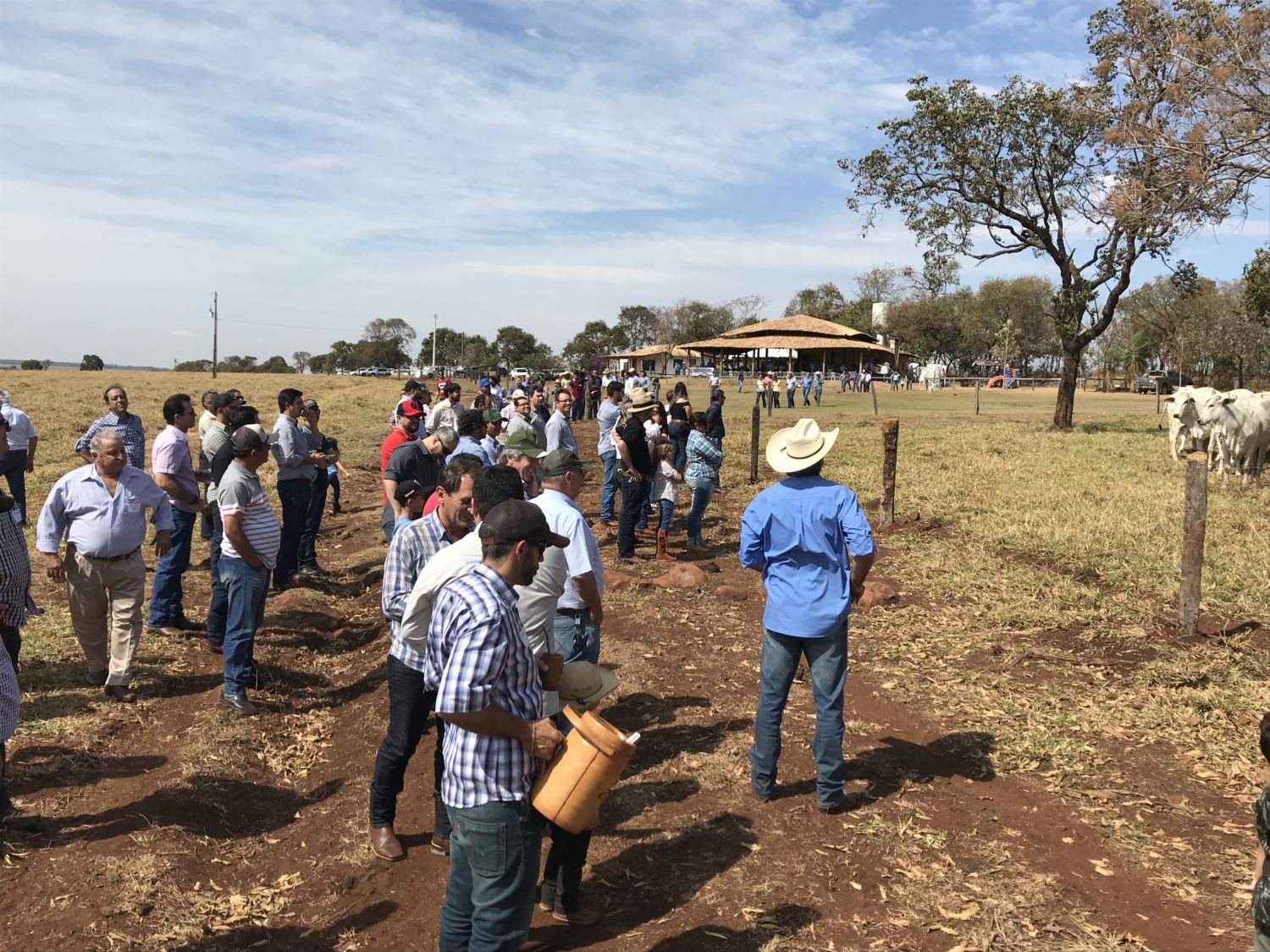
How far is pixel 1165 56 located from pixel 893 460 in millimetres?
8042

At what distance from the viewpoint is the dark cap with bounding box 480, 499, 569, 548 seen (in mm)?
2854

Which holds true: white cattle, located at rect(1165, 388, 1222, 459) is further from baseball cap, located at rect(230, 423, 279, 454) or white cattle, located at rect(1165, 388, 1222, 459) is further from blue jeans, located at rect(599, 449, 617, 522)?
baseball cap, located at rect(230, 423, 279, 454)

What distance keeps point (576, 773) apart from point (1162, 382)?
5340 centimetres

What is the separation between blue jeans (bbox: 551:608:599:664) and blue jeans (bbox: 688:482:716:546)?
6.00 meters

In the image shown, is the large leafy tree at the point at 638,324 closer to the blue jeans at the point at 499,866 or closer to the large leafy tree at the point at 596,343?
the large leafy tree at the point at 596,343

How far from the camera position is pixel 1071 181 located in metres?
23.5

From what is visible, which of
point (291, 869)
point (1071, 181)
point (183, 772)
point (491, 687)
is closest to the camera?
point (491, 687)

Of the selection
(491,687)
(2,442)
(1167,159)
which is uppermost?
(1167,159)

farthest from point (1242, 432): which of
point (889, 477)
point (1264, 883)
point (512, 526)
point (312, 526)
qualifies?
point (512, 526)

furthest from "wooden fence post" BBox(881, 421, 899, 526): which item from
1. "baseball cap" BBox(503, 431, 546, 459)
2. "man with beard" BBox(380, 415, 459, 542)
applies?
"man with beard" BBox(380, 415, 459, 542)

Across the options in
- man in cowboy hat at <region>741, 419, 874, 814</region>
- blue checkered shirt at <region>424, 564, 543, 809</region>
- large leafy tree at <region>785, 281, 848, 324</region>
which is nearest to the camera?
blue checkered shirt at <region>424, 564, 543, 809</region>

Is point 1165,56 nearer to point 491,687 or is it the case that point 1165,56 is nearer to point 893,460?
point 893,460

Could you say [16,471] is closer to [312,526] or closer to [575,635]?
[312,526]

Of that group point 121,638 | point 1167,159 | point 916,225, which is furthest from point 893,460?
point 916,225
